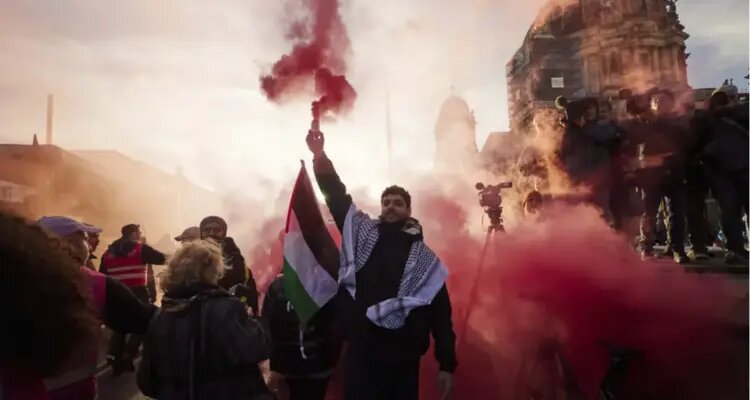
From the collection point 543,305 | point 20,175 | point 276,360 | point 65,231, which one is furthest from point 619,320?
point 20,175

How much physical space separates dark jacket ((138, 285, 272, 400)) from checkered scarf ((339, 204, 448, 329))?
2.71 ft

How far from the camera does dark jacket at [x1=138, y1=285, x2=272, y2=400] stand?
2.50 meters

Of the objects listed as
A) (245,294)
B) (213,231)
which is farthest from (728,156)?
(213,231)

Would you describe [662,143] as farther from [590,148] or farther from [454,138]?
[454,138]

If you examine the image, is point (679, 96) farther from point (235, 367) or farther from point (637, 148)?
point (235, 367)

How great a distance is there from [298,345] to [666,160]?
4593mm

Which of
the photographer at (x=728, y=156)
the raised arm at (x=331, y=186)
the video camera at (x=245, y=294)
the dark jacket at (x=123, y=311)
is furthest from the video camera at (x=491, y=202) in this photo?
the dark jacket at (x=123, y=311)

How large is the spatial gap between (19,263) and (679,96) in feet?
21.7

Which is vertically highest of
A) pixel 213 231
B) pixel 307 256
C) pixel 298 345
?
pixel 213 231

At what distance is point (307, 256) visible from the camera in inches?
155

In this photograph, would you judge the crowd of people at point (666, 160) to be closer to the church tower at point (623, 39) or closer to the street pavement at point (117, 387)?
the street pavement at point (117, 387)

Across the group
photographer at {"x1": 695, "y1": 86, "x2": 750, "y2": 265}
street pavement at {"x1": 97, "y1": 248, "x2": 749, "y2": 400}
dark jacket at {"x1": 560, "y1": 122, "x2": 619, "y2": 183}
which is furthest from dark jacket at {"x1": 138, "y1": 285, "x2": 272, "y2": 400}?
dark jacket at {"x1": 560, "y1": 122, "x2": 619, "y2": 183}

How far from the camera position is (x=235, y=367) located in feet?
8.40

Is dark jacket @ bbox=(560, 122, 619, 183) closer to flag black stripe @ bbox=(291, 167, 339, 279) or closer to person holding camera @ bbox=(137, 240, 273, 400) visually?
flag black stripe @ bbox=(291, 167, 339, 279)
